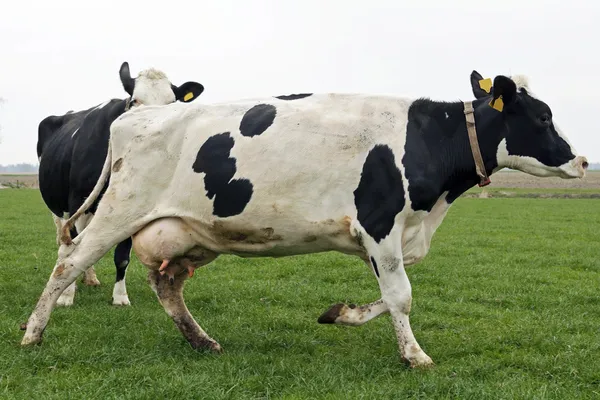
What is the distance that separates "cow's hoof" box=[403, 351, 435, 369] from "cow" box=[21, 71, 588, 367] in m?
0.01

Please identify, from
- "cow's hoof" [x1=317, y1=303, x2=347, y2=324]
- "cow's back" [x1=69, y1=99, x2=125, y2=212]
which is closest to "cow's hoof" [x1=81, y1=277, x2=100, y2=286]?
"cow's back" [x1=69, y1=99, x2=125, y2=212]

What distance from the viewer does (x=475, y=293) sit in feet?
28.5

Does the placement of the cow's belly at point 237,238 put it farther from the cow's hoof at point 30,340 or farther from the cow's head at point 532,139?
the cow's head at point 532,139

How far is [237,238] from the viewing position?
5527mm

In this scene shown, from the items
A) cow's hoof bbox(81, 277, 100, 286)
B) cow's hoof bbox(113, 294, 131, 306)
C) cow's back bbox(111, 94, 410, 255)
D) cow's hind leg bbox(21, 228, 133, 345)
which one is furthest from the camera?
cow's hoof bbox(81, 277, 100, 286)

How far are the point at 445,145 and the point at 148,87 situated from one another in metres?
4.24

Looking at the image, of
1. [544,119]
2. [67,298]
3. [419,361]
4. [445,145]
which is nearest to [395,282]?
[419,361]

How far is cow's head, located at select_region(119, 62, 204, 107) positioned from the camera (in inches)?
319

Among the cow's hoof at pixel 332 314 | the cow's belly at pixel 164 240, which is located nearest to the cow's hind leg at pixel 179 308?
the cow's belly at pixel 164 240

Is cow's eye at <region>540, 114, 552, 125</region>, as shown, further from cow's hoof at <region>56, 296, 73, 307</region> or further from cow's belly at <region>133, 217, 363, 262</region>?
cow's hoof at <region>56, 296, 73, 307</region>

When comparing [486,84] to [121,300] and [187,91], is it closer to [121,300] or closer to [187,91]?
[187,91]

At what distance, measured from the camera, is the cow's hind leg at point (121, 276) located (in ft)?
25.8

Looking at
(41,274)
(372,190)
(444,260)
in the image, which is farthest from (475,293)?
(41,274)

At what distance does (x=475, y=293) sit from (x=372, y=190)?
408 cm
